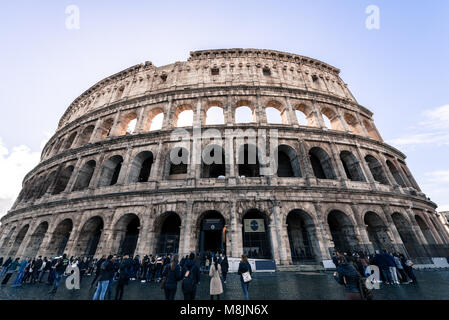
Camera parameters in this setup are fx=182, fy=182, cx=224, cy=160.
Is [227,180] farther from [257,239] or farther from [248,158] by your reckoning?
[257,239]

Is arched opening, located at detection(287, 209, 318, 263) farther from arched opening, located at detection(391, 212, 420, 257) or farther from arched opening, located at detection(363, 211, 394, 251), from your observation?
arched opening, located at detection(391, 212, 420, 257)

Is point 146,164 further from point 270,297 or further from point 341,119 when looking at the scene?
point 341,119

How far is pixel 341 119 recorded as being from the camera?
18250mm

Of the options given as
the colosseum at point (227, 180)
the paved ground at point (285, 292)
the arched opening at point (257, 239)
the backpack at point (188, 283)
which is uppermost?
the colosseum at point (227, 180)

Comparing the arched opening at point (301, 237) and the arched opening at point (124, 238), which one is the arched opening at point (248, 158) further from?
the arched opening at point (124, 238)

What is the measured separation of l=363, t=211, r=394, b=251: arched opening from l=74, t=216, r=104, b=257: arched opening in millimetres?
20889

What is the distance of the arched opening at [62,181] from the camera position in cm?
1714

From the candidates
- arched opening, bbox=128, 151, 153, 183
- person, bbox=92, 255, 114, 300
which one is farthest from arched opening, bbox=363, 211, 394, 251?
arched opening, bbox=128, 151, 153, 183

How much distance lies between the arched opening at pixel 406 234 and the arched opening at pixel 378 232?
6.81 feet

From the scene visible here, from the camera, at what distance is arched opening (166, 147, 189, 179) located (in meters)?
15.2

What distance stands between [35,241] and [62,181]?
533cm

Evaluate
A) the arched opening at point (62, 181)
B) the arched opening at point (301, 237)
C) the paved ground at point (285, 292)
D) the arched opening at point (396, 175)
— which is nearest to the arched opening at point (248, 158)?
the arched opening at point (301, 237)
